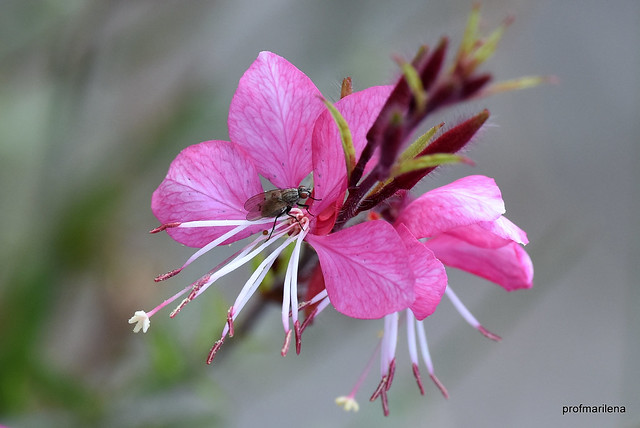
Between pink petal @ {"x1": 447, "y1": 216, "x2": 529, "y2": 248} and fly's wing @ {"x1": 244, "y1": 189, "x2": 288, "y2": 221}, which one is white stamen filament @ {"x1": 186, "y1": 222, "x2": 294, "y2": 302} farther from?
pink petal @ {"x1": 447, "y1": 216, "x2": 529, "y2": 248}

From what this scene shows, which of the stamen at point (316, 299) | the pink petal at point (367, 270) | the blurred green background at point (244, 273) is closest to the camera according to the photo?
the pink petal at point (367, 270)

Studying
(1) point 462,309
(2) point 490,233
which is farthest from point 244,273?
(2) point 490,233

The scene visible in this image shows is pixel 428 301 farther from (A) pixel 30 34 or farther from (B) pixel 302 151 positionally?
(A) pixel 30 34

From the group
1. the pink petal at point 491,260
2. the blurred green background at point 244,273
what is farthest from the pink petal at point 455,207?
the blurred green background at point 244,273

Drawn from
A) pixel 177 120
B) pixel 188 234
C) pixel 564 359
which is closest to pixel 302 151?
pixel 188 234

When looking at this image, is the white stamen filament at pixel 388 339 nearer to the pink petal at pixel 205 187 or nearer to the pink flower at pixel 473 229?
the pink flower at pixel 473 229

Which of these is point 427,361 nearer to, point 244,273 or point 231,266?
point 231,266
